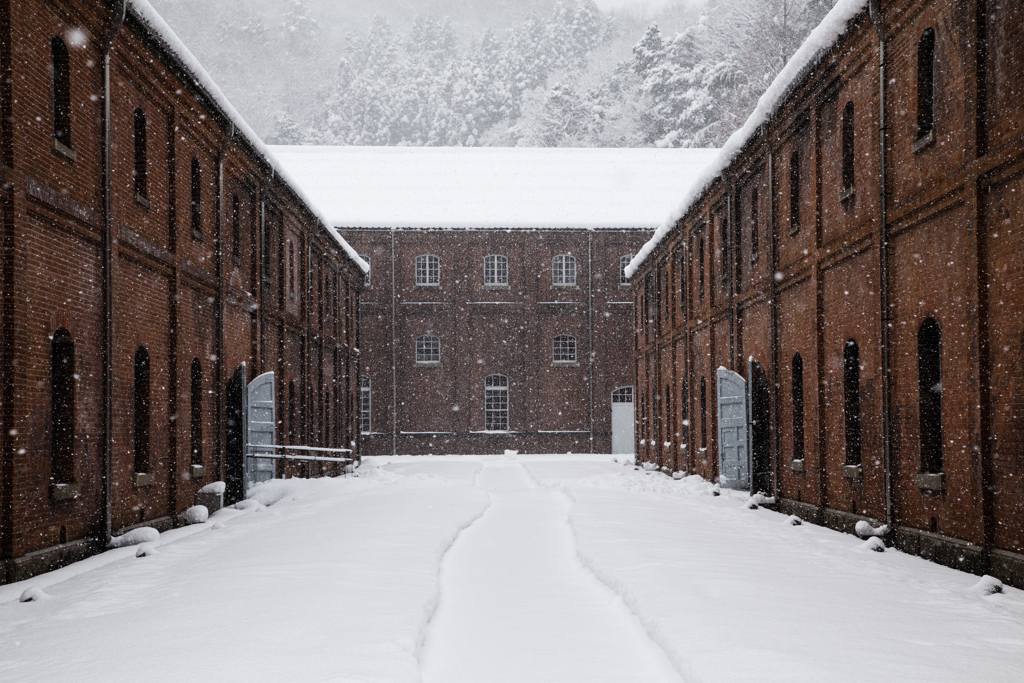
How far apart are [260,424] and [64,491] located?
8.23 m

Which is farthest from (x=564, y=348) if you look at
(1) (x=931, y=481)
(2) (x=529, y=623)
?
(2) (x=529, y=623)

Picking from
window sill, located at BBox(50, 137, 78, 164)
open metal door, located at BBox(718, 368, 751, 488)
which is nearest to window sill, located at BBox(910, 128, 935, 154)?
open metal door, located at BBox(718, 368, 751, 488)

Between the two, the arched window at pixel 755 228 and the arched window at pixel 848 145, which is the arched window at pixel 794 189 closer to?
the arched window at pixel 755 228

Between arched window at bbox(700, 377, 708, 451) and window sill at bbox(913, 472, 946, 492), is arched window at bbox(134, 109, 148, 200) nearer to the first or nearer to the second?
window sill at bbox(913, 472, 946, 492)

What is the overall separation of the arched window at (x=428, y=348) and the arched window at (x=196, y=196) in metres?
22.8

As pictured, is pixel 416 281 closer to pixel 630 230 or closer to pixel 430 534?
pixel 630 230

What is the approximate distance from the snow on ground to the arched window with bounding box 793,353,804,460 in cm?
258

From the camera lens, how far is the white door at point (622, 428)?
3747cm

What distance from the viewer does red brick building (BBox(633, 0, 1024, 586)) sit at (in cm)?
863

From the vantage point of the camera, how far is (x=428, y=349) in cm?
3844

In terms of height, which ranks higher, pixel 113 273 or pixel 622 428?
pixel 113 273

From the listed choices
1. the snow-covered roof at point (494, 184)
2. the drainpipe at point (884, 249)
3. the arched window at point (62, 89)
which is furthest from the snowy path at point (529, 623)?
the snow-covered roof at point (494, 184)

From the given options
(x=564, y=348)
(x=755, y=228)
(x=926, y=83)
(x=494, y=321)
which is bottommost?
(x=564, y=348)

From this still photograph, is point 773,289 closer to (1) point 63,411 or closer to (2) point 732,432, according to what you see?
(2) point 732,432
